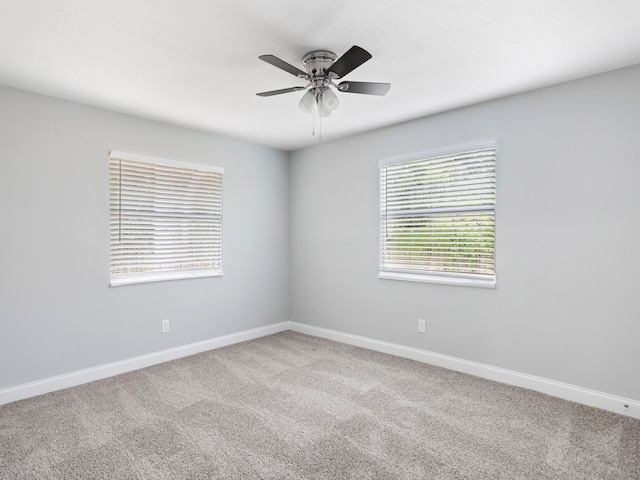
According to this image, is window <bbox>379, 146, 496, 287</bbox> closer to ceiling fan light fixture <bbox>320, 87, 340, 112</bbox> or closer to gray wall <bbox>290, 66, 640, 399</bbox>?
gray wall <bbox>290, 66, 640, 399</bbox>

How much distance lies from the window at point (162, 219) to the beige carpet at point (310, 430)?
1074 mm

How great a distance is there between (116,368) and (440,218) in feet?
11.2

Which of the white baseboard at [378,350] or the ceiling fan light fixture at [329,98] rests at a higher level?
the ceiling fan light fixture at [329,98]

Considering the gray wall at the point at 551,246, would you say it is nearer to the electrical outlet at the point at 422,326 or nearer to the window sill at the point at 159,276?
the electrical outlet at the point at 422,326

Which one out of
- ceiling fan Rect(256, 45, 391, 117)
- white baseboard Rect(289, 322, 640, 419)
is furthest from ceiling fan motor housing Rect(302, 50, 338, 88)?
white baseboard Rect(289, 322, 640, 419)

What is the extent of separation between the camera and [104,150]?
328 centimetres

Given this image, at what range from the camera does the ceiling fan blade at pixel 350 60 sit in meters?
1.83

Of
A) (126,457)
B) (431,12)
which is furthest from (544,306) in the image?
(126,457)

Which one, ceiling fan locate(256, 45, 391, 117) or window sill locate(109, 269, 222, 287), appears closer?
ceiling fan locate(256, 45, 391, 117)

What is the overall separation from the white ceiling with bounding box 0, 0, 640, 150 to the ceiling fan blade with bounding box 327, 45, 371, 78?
0.19 m

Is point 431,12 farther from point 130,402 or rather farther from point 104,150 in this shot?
point 130,402

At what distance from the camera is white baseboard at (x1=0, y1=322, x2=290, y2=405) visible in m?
2.81

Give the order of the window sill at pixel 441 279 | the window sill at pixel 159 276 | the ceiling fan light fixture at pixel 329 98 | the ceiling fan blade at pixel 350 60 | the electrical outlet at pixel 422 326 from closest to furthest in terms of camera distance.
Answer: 1. the ceiling fan blade at pixel 350 60
2. the ceiling fan light fixture at pixel 329 98
3. the window sill at pixel 441 279
4. the window sill at pixel 159 276
5. the electrical outlet at pixel 422 326

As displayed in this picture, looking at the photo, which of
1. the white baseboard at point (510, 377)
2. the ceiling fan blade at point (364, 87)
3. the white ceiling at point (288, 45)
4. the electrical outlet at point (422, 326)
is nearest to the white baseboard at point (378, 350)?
the white baseboard at point (510, 377)
